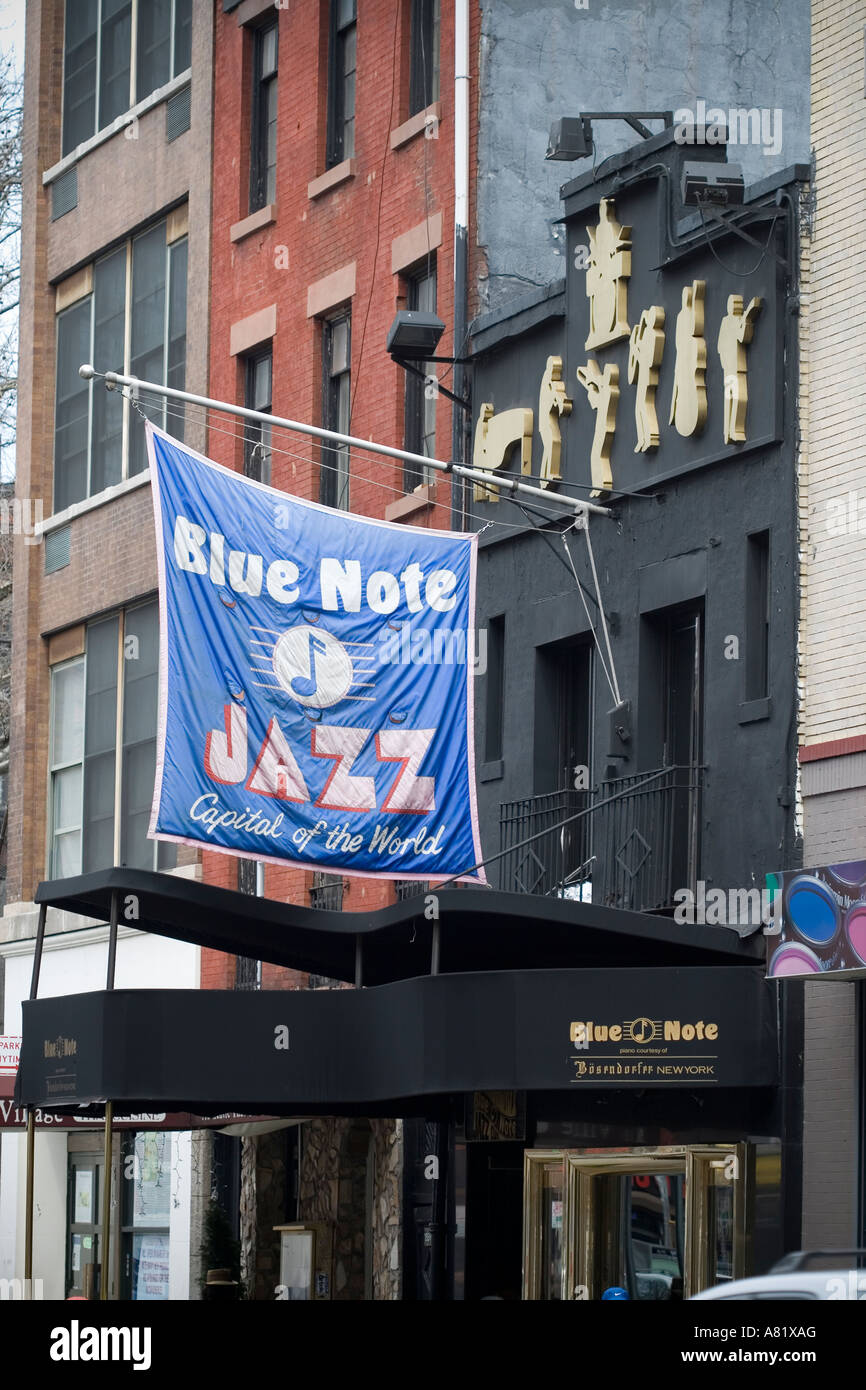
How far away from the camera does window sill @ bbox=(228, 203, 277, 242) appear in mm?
27406

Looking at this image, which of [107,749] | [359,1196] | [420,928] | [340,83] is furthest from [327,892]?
[340,83]

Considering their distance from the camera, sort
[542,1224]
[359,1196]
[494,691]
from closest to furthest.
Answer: [542,1224]
[494,691]
[359,1196]

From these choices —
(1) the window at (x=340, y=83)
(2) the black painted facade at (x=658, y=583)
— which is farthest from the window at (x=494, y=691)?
(1) the window at (x=340, y=83)

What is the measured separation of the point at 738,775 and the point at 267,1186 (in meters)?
9.94

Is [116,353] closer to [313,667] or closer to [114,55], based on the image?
[114,55]

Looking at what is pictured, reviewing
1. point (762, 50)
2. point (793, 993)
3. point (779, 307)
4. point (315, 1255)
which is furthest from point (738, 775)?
point (762, 50)

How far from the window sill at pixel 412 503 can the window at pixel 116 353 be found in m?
5.43

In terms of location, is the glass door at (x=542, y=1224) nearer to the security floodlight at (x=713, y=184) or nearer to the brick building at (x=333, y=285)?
the brick building at (x=333, y=285)

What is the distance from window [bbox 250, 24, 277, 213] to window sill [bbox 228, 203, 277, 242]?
246 millimetres

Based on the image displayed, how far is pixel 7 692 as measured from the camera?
4159 centimetres

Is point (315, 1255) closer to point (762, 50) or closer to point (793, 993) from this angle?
point (793, 993)

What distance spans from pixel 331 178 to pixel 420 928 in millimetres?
10390

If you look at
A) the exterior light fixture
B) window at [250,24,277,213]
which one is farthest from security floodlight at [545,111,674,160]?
window at [250,24,277,213]

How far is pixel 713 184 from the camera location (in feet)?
60.8
